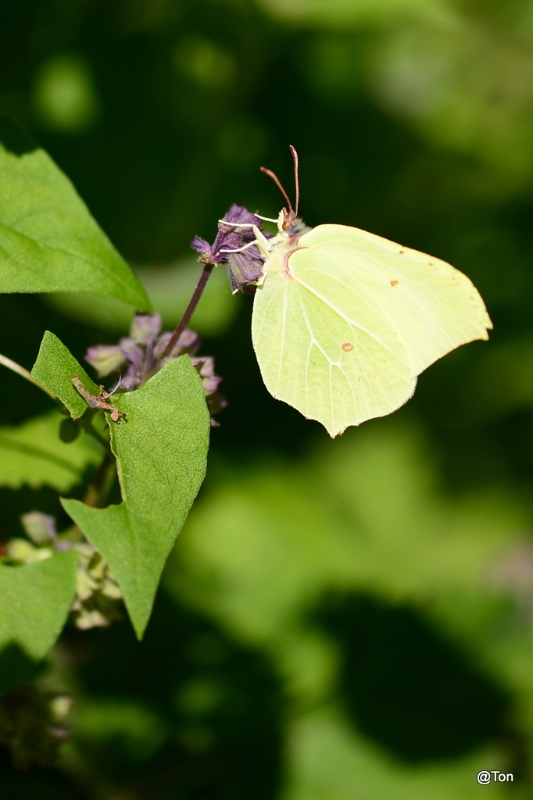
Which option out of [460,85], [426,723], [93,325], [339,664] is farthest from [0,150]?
[460,85]

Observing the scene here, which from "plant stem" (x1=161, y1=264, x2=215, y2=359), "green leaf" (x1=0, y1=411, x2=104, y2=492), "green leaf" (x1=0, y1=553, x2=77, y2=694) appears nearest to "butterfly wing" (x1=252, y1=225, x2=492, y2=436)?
"plant stem" (x1=161, y1=264, x2=215, y2=359)

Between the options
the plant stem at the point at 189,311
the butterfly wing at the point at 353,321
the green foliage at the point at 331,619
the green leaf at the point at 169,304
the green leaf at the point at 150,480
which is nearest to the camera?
the green leaf at the point at 150,480

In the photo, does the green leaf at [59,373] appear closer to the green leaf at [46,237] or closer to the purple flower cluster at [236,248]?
the green leaf at [46,237]

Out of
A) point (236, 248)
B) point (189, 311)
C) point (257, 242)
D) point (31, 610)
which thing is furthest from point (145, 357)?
point (31, 610)

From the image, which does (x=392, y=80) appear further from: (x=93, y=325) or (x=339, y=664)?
(x=339, y=664)

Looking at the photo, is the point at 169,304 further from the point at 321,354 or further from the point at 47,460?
the point at 47,460

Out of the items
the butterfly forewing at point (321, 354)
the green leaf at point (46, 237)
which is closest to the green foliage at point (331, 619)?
the butterfly forewing at point (321, 354)
